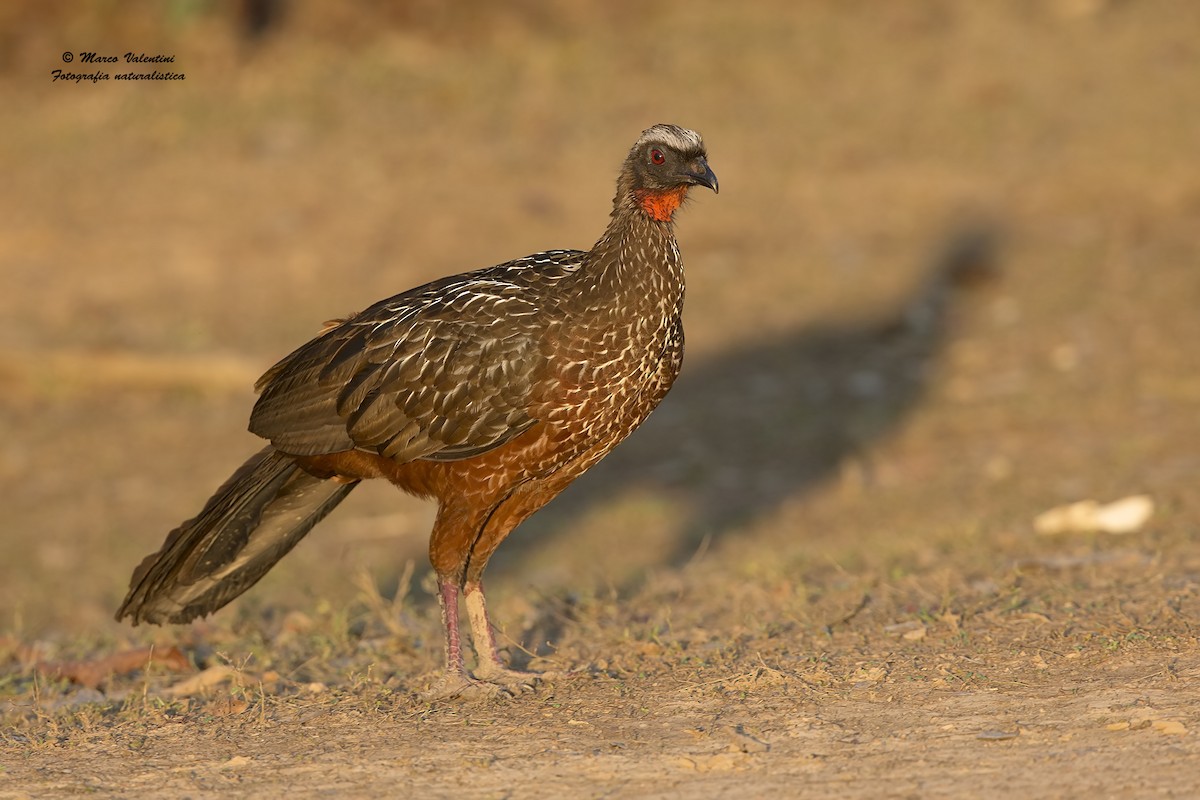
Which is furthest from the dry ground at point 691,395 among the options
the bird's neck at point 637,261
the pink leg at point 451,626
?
the bird's neck at point 637,261

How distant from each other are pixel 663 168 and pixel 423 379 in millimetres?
1177

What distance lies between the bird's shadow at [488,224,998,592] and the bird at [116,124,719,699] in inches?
131

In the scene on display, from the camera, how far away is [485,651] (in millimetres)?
5762

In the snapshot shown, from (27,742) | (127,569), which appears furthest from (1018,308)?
(27,742)

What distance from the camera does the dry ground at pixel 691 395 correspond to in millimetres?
4941

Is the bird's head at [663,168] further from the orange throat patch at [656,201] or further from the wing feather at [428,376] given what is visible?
the wing feather at [428,376]

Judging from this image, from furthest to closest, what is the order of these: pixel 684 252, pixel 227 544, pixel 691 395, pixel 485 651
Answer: pixel 684 252 < pixel 691 395 < pixel 227 544 < pixel 485 651

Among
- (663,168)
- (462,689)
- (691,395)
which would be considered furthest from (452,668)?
(691,395)

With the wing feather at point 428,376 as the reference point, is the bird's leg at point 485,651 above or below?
below

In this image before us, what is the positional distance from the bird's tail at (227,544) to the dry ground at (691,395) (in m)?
0.32

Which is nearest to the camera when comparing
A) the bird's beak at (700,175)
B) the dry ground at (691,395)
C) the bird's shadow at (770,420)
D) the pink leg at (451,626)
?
the dry ground at (691,395)

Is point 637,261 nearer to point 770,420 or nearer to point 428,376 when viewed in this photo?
point 428,376

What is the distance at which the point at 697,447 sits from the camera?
1097 centimetres

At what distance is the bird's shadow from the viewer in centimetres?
1002
